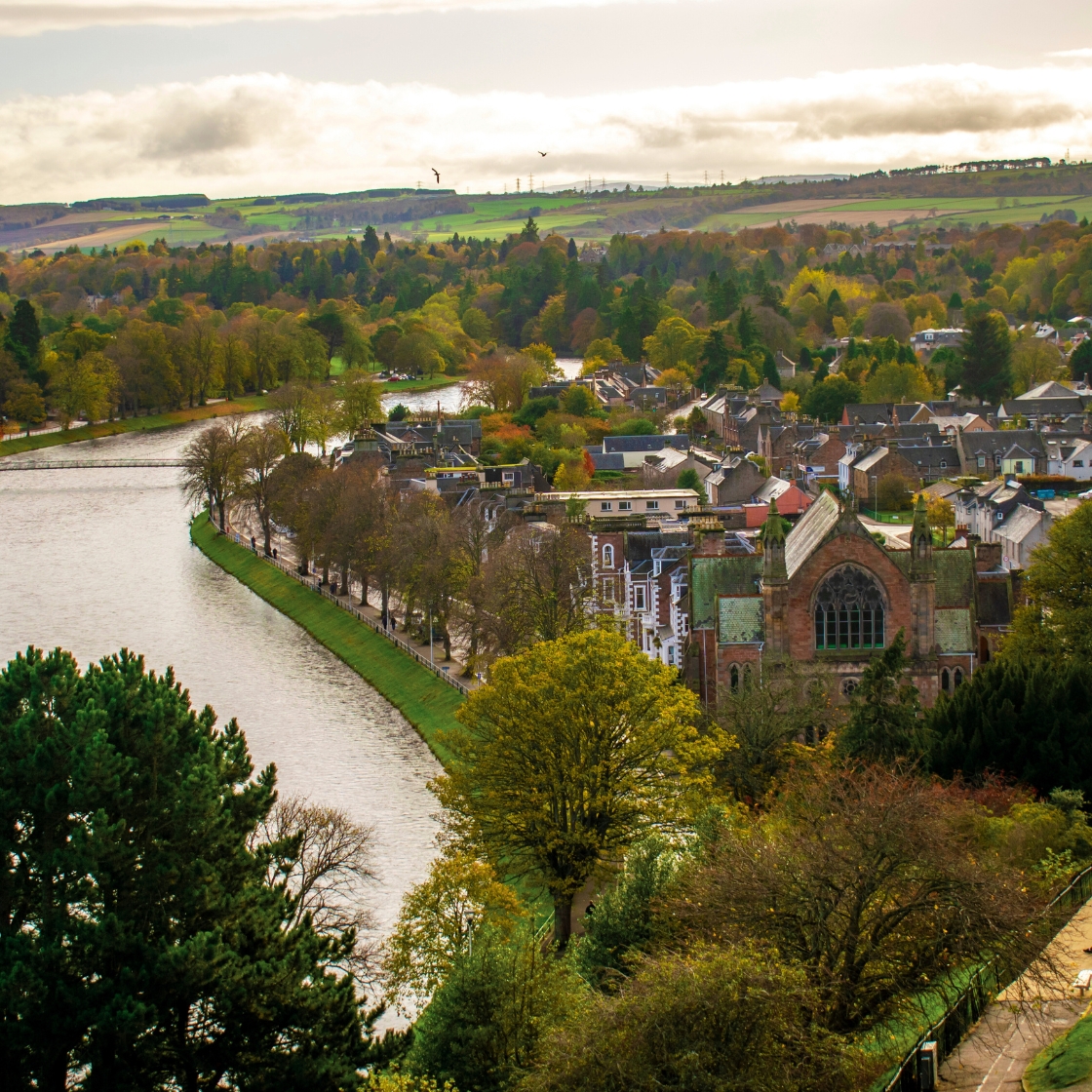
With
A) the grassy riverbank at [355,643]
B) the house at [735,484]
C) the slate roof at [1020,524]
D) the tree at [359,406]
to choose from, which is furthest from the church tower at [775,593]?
the tree at [359,406]

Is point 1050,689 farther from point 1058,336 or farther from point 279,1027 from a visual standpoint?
point 1058,336

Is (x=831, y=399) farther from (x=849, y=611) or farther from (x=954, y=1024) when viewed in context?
(x=954, y=1024)

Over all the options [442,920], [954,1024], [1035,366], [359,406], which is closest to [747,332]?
[1035,366]

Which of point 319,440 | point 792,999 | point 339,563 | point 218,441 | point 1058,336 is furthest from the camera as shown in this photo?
point 1058,336

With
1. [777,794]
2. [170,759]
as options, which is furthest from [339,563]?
[170,759]

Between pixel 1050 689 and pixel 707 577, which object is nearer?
pixel 1050 689

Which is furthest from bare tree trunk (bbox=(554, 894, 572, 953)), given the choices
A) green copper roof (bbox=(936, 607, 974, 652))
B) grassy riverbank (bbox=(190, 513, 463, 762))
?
green copper roof (bbox=(936, 607, 974, 652))

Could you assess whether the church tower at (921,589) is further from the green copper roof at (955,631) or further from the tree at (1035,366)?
the tree at (1035,366)
